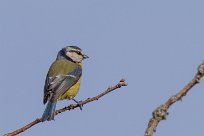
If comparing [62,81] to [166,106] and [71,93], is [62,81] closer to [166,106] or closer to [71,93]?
[71,93]

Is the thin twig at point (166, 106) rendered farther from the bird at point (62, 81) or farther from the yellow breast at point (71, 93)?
the yellow breast at point (71, 93)

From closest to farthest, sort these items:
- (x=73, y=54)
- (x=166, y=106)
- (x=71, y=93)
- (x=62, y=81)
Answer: (x=166, y=106), (x=71, y=93), (x=62, y=81), (x=73, y=54)

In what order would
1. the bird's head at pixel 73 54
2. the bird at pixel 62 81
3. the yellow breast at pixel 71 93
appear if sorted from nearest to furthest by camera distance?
the bird at pixel 62 81 < the yellow breast at pixel 71 93 < the bird's head at pixel 73 54

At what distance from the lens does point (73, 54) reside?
30.7 feet

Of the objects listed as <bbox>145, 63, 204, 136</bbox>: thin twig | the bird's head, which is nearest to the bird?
the bird's head

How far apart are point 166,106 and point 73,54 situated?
7995 mm

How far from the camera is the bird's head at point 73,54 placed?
916cm

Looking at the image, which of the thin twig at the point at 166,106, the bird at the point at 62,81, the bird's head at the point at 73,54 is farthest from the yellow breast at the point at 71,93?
the thin twig at the point at 166,106

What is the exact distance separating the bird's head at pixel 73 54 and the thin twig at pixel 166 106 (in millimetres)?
7637

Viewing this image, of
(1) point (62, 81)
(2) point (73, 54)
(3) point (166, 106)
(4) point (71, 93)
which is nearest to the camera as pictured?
(3) point (166, 106)

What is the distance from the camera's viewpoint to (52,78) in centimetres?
772

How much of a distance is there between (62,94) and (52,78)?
57 centimetres

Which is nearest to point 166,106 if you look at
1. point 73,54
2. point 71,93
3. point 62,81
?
point 71,93

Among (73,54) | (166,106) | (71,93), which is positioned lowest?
(166,106)
